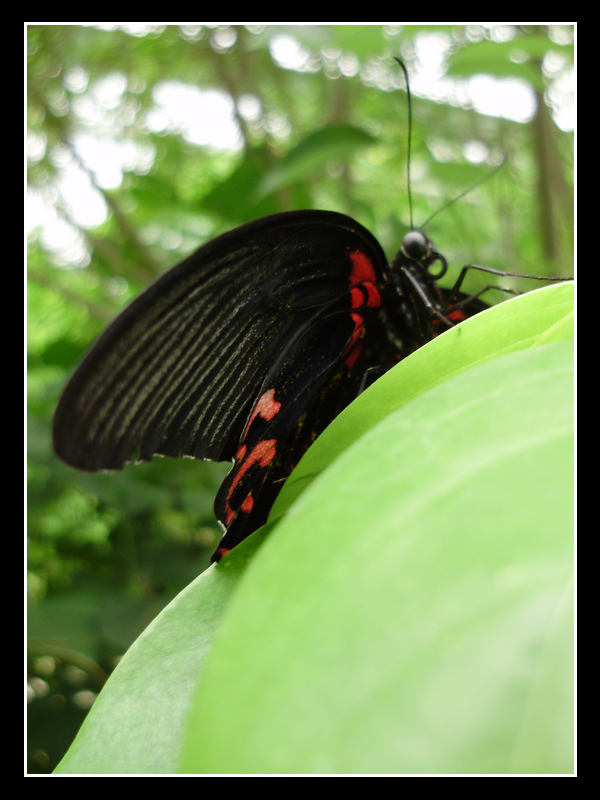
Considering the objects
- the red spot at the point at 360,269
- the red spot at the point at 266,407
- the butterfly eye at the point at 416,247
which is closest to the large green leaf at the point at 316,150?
the butterfly eye at the point at 416,247

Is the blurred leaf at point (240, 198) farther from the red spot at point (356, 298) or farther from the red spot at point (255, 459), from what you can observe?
the red spot at point (255, 459)

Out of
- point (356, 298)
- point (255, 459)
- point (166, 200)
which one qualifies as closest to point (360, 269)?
point (356, 298)

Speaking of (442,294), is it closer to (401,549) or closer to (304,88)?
(401,549)

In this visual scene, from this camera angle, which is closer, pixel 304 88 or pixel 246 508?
pixel 246 508

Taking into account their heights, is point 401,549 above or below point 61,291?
below

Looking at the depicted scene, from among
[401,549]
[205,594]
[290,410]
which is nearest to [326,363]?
[290,410]

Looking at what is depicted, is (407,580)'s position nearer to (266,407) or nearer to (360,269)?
(266,407)

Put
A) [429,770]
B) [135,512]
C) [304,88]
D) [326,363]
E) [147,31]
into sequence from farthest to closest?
[304,88] → [147,31] → [135,512] → [326,363] → [429,770]
